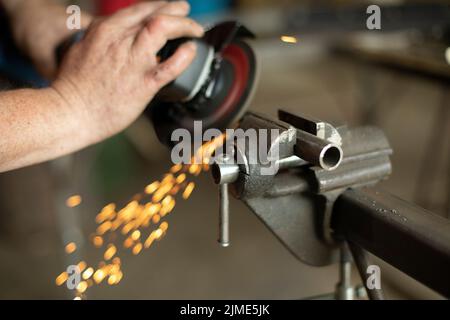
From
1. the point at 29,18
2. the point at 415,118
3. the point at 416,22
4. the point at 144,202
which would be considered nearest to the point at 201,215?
the point at 144,202

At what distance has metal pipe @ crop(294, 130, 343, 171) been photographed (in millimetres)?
596

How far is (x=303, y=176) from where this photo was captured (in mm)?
702

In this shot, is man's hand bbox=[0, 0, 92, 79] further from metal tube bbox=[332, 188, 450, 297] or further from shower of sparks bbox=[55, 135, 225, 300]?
shower of sparks bbox=[55, 135, 225, 300]

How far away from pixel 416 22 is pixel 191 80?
177 centimetres

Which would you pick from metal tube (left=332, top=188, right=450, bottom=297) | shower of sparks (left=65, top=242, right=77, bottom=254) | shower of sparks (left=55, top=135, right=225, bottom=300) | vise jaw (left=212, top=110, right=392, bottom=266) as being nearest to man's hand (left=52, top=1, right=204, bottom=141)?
vise jaw (left=212, top=110, right=392, bottom=266)

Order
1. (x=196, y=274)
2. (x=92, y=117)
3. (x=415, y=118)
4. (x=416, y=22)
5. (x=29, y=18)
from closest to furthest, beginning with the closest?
(x=92, y=117) → (x=29, y=18) → (x=196, y=274) → (x=416, y=22) → (x=415, y=118)

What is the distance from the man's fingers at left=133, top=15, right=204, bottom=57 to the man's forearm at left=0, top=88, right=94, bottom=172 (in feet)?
0.44

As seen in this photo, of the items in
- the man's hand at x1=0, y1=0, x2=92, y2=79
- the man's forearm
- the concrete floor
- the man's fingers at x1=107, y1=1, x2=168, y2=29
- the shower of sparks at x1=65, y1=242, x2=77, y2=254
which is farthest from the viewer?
the shower of sparks at x1=65, y1=242, x2=77, y2=254

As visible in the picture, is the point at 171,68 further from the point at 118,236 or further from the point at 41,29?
the point at 118,236

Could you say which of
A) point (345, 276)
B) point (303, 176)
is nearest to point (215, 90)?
point (303, 176)

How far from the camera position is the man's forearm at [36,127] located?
0.69m

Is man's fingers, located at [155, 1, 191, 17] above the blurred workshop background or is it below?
above

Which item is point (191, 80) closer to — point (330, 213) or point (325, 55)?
point (330, 213)

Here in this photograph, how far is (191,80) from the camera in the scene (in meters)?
0.81
